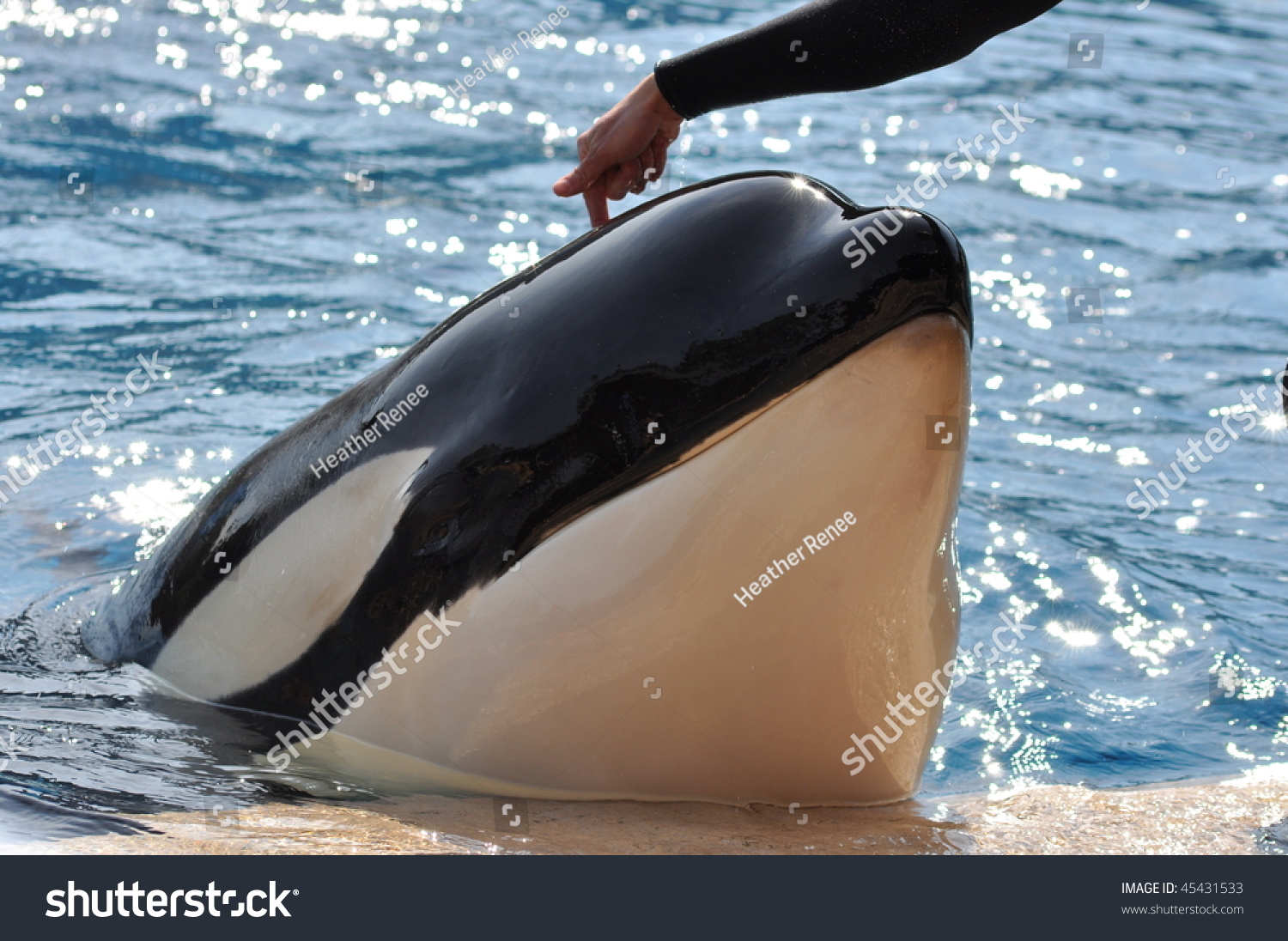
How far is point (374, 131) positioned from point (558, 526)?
32.3ft

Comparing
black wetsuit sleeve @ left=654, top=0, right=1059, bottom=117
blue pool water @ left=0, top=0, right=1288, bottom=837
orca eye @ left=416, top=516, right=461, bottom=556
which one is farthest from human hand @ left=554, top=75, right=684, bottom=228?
blue pool water @ left=0, top=0, right=1288, bottom=837

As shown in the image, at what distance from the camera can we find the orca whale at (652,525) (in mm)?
2506

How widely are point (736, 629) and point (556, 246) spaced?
7.22 m

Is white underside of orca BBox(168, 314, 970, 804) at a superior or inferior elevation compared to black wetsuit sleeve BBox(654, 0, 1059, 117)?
inferior

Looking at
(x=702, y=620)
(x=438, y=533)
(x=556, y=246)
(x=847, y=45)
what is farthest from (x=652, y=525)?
(x=556, y=246)

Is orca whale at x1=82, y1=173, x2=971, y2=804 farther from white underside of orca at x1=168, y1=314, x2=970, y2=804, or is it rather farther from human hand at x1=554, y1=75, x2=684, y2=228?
human hand at x1=554, y1=75, x2=684, y2=228

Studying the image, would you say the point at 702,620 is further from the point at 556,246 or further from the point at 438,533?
the point at 556,246

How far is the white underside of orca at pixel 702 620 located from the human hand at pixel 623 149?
0.97m

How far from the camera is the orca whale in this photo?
98.7 inches

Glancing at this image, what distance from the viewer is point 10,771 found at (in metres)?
3.00

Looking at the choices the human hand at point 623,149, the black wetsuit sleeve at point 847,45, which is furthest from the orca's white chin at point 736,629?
the human hand at point 623,149

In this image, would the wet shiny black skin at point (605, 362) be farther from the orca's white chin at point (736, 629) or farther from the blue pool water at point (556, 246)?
the blue pool water at point (556, 246)

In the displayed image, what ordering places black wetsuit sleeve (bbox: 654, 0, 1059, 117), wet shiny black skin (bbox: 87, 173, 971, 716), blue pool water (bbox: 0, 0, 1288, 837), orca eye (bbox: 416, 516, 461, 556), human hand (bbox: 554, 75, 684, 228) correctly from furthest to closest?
blue pool water (bbox: 0, 0, 1288, 837)
human hand (bbox: 554, 75, 684, 228)
black wetsuit sleeve (bbox: 654, 0, 1059, 117)
orca eye (bbox: 416, 516, 461, 556)
wet shiny black skin (bbox: 87, 173, 971, 716)

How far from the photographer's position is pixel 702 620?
2641 mm
